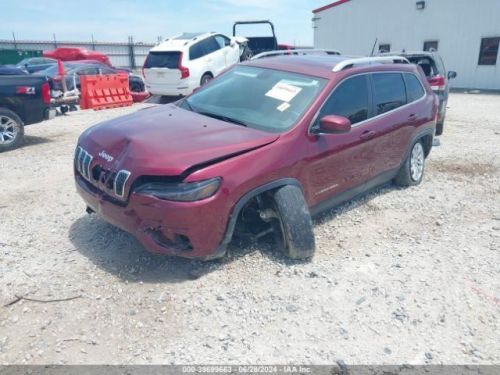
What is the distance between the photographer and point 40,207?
485 centimetres

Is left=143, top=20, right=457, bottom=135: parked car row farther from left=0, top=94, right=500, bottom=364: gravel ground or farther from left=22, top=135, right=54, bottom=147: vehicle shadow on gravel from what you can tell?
left=0, top=94, right=500, bottom=364: gravel ground

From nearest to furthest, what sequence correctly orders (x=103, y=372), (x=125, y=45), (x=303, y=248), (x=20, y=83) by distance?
(x=103, y=372)
(x=303, y=248)
(x=20, y=83)
(x=125, y=45)

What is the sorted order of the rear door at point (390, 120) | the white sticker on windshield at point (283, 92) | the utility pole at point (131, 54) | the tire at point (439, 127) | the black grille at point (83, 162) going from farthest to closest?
the utility pole at point (131, 54) → the tire at point (439, 127) → the rear door at point (390, 120) → the white sticker on windshield at point (283, 92) → the black grille at point (83, 162)

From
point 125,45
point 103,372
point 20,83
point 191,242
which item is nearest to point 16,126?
point 20,83

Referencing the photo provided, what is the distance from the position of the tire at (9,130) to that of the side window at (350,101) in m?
6.29

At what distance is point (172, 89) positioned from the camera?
491 inches

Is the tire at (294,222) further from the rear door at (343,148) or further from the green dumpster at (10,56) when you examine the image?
the green dumpster at (10,56)

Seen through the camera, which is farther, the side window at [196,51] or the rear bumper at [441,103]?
the side window at [196,51]

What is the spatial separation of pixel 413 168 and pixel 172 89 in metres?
8.61

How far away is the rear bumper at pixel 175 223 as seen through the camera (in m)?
3.05

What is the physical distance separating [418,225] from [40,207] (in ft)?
14.3

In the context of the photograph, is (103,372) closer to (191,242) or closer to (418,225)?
(191,242)

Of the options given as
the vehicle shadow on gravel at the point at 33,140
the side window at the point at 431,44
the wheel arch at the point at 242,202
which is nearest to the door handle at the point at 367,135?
the wheel arch at the point at 242,202

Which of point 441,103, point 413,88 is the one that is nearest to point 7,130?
point 413,88
